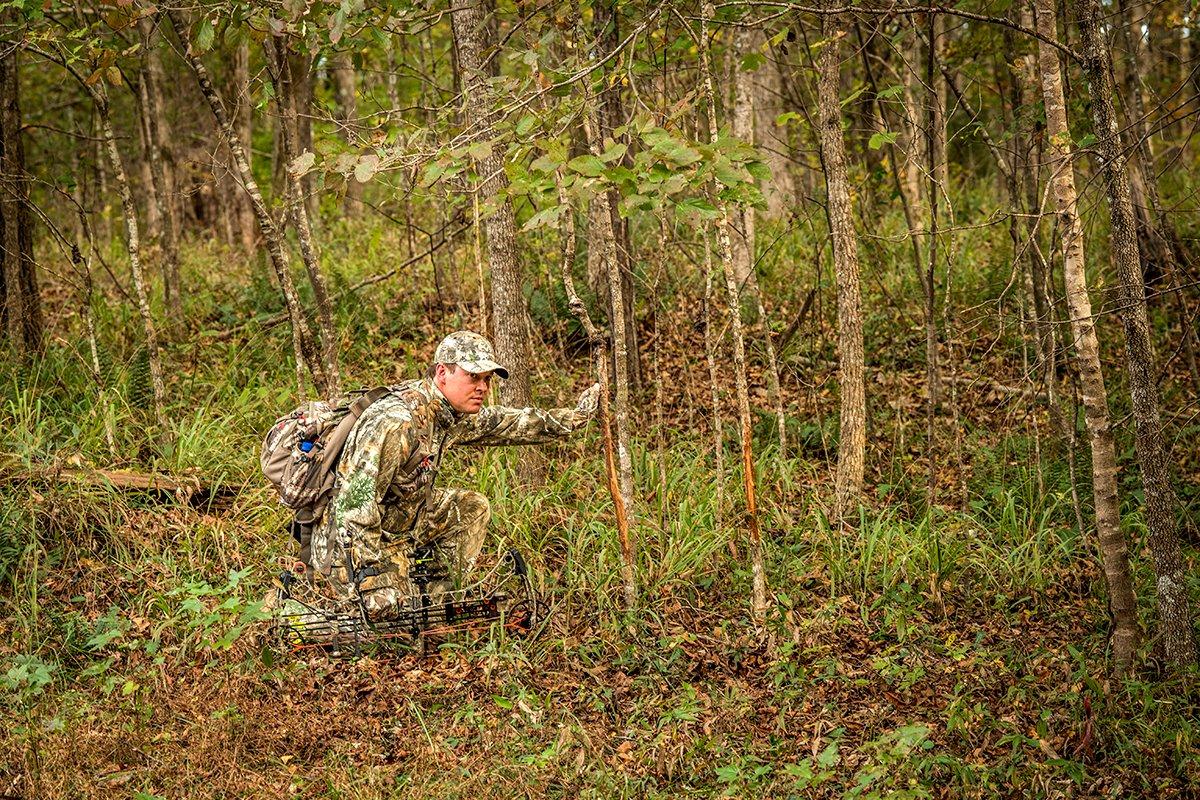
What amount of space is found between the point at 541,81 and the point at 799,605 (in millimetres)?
3484

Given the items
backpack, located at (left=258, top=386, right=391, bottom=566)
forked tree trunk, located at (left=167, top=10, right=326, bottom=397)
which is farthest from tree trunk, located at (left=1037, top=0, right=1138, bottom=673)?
forked tree trunk, located at (left=167, top=10, right=326, bottom=397)

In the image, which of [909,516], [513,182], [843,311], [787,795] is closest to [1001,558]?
[909,516]

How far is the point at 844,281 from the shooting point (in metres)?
7.27

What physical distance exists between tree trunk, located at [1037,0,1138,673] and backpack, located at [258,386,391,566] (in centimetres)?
369

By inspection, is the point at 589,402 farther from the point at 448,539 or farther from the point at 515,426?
the point at 448,539

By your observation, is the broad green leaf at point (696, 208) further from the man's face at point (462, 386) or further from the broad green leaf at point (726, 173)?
the man's face at point (462, 386)

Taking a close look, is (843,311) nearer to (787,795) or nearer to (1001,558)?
(1001,558)

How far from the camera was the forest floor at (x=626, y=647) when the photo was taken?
4852 mm

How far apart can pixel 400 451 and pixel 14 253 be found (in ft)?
16.6

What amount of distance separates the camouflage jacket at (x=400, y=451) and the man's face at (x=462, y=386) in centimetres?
6

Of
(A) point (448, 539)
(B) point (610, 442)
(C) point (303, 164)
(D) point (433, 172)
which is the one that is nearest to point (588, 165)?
(D) point (433, 172)

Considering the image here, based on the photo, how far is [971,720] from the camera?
5250mm

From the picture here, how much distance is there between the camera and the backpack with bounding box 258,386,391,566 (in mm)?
5633

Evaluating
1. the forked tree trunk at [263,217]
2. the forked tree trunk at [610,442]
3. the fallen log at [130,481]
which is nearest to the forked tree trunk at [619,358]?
the forked tree trunk at [610,442]
